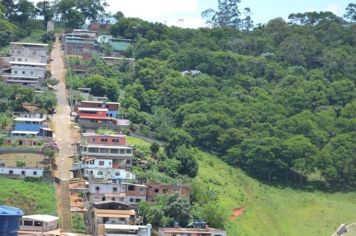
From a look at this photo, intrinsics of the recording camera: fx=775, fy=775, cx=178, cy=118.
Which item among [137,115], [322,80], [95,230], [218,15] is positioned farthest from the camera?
[218,15]

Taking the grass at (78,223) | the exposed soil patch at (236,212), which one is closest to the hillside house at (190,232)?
the grass at (78,223)

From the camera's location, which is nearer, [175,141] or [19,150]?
[19,150]

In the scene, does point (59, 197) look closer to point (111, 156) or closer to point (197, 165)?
point (111, 156)

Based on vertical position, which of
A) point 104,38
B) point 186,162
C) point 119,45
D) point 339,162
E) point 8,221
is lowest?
point 339,162

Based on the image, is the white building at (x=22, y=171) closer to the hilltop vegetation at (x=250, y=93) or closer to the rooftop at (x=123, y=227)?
the rooftop at (x=123, y=227)

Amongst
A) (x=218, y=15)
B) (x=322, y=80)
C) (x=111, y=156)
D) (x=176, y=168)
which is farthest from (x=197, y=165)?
(x=218, y=15)

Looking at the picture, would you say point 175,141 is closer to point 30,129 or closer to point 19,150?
point 30,129

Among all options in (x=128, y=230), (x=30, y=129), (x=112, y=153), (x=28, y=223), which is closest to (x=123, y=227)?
(x=128, y=230)
